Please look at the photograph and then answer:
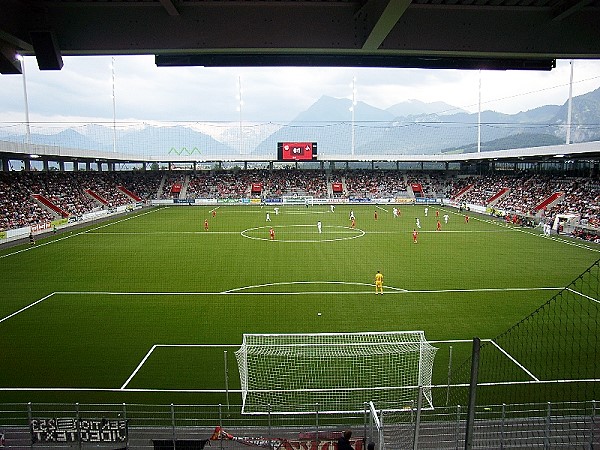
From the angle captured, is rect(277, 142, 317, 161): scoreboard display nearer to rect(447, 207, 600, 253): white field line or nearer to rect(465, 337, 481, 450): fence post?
rect(447, 207, 600, 253): white field line

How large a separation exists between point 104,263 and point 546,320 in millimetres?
15852

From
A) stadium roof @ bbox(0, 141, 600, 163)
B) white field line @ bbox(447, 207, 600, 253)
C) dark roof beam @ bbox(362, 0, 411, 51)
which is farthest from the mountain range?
dark roof beam @ bbox(362, 0, 411, 51)

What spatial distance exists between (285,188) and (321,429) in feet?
141

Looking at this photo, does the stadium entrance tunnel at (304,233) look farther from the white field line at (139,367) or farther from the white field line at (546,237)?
the white field line at (139,367)

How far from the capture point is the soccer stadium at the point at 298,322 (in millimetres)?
6277

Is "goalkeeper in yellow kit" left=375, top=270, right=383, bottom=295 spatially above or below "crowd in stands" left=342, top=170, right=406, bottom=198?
below

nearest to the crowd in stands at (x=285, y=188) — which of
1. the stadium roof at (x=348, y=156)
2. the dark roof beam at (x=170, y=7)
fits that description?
the stadium roof at (x=348, y=156)

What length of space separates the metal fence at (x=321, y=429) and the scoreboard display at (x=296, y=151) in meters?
39.7

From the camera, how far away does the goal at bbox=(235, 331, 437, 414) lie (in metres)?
7.39

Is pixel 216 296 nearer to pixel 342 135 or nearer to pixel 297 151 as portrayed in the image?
pixel 297 151

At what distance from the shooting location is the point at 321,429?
676cm

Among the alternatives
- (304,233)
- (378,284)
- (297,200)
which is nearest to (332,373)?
(378,284)

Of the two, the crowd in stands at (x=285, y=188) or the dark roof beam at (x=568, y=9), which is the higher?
the dark roof beam at (x=568, y=9)

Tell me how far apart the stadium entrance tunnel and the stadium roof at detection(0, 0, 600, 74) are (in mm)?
19692
